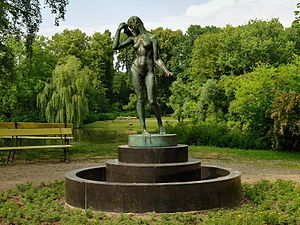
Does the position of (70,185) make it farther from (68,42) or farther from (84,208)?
(68,42)

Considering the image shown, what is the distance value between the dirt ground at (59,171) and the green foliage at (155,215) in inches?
64.1

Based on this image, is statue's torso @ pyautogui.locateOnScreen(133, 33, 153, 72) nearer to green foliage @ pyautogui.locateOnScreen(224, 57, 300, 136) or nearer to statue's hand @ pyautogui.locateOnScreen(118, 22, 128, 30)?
statue's hand @ pyautogui.locateOnScreen(118, 22, 128, 30)

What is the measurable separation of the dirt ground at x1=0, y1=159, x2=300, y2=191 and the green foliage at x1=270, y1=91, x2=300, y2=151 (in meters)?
3.05

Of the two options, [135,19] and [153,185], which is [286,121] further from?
[153,185]

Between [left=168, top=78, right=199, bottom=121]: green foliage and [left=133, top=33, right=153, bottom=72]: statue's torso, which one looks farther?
[left=168, top=78, right=199, bottom=121]: green foliage

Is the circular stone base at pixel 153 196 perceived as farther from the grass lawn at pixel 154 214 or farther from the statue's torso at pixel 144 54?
the statue's torso at pixel 144 54

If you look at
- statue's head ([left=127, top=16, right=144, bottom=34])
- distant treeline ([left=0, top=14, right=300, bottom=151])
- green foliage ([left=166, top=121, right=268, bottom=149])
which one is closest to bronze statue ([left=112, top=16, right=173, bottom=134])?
statue's head ([left=127, top=16, right=144, bottom=34])

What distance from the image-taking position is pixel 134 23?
8094 millimetres

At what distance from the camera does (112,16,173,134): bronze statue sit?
788 cm

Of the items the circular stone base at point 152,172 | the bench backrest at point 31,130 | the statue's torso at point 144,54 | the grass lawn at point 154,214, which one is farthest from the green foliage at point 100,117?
the circular stone base at point 152,172

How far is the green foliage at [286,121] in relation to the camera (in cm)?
1590

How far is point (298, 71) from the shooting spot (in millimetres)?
19109

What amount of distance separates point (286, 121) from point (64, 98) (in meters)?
18.9

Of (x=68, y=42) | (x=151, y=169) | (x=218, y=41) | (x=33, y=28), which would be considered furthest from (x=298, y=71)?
(x=68, y=42)
